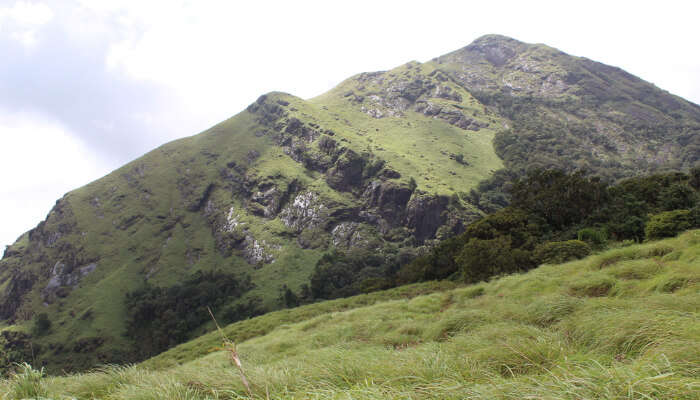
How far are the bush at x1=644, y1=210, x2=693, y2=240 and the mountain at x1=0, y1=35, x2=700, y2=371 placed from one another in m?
36.3

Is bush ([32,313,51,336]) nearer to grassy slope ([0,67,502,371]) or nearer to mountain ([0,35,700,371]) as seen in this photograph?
mountain ([0,35,700,371])

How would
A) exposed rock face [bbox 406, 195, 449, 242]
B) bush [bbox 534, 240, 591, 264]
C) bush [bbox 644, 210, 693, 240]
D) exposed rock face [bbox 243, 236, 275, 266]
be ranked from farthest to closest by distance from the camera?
exposed rock face [bbox 243, 236, 275, 266] < exposed rock face [bbox 406, 195, 449, 242] < bush [bbox 534, 240, 591, 264] < bush [bbox 644, 210, 693, 240]

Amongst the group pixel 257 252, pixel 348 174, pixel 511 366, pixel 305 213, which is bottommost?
pixel 257 252

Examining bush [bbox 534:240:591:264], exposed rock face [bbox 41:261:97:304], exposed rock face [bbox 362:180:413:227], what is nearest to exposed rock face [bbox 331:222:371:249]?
exposed rock face [bbox 362:180:413:227]

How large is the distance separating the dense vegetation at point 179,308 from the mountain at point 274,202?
428 millimetres

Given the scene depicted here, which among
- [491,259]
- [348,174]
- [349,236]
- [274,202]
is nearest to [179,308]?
[274,202]

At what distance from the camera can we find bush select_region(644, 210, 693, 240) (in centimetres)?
1512

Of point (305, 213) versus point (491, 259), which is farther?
point (305, 213)

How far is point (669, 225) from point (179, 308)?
88576 millimetres

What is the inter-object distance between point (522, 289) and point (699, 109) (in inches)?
10363

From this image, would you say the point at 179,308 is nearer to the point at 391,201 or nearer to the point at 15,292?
the point at 391,201

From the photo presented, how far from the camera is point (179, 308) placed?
78562 mm

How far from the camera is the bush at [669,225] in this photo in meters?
15.1

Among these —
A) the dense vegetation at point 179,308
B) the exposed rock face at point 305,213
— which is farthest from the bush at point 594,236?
the exposed rock face at point 305,213
